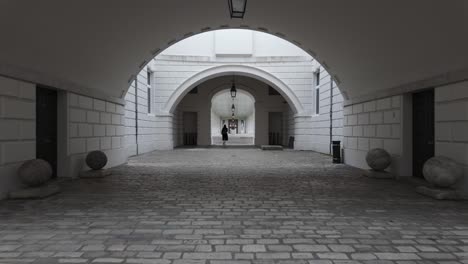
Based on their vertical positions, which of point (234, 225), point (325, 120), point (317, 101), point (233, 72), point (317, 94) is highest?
point (233, 72)

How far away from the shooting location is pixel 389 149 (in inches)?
353

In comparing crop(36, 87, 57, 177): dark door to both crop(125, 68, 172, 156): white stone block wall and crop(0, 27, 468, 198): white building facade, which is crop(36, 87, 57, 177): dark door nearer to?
crop(0, 27, 468, 198): white building facade

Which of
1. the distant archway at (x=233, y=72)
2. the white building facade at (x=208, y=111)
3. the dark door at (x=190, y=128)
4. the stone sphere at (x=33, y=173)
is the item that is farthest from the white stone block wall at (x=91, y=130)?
the dark door at (x=190, y=128)

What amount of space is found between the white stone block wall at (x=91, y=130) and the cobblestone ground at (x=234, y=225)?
1413 millimetres

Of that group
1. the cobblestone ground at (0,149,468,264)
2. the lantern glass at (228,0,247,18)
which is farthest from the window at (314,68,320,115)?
the lantern glass at (228,0,247,18)

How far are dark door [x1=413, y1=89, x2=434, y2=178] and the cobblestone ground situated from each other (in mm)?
1159

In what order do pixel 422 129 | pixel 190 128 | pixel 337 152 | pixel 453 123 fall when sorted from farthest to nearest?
pixel 190 128 < pixel 337 152 < pixel 422 129 < pixel 453 123

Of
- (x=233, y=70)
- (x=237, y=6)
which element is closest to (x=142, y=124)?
(x=233, y=70)

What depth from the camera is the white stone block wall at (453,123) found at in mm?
6148

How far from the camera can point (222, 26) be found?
10023 mm

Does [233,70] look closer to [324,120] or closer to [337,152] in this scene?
[324,120]

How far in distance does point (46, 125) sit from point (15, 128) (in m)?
1.54

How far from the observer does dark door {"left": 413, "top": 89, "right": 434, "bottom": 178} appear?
760 centimetres

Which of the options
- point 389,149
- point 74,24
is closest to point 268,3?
point 74,24
